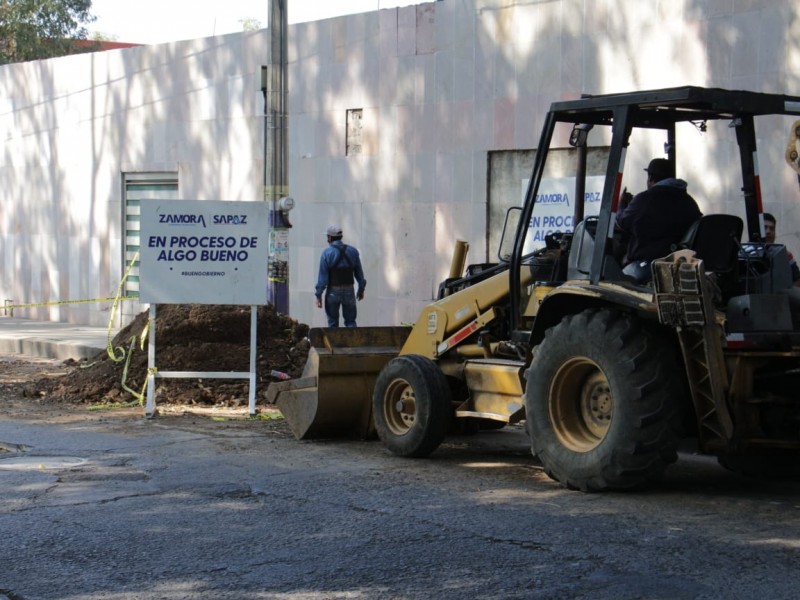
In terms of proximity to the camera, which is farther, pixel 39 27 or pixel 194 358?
pixel 39 27

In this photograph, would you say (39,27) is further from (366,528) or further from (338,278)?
(366,528)

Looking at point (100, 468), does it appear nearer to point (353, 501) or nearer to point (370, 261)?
point (353, 501)

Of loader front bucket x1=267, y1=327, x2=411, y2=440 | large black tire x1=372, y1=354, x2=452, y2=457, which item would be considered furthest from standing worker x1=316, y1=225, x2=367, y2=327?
large black tire x1=372, y1=354, x2=452, y2=457

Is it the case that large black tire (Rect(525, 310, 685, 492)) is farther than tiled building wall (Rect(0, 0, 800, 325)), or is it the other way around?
tiled building wall (Rect(0, 0, 800, 325))

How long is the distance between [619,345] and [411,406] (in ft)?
7.80

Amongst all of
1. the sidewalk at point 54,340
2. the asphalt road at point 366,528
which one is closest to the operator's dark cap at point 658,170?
the asphalt road at point 366,528

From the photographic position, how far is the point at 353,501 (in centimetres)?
798

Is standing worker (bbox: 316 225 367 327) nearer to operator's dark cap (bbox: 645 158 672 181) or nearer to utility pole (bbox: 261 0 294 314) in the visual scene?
utility pole (bbox: 261 0 294 314)

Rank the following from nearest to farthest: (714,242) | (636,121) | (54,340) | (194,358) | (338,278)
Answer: (714,242) < (636,121) < (194,358) < (338,278) < (54,340)

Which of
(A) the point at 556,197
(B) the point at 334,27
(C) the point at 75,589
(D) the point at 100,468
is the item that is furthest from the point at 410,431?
(B) the point at 334,27

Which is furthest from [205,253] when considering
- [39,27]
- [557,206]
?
[39,27]

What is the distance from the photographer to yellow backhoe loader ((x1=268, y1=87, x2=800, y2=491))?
25.3 ft

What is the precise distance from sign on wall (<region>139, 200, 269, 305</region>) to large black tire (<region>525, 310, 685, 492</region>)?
4.88 meters

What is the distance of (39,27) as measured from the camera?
42812mm
